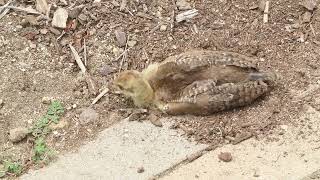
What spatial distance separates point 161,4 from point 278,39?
0.87 meters

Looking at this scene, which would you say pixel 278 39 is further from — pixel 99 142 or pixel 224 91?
pixel 99 142

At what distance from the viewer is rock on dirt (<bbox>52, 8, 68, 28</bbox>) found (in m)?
5.10

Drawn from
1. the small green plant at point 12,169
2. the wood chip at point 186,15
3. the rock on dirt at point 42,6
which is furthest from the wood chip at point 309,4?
the small green plant at point 12,169

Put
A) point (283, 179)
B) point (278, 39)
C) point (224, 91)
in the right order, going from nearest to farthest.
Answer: point (283, 179) < point (224, 91) < point (278, 39)

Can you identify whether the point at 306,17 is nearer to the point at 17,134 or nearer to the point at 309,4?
the point at 309,4

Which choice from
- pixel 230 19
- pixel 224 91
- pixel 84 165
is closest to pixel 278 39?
pixel 230 19

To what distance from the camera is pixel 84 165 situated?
14.7ft

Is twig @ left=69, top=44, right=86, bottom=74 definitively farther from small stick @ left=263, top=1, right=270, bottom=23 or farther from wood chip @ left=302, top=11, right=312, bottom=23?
wood chip @ left=302, top=11, right=312, bottom=23

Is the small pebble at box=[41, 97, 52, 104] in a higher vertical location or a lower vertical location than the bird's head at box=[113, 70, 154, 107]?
lower

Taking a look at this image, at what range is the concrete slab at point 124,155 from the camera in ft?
14.5

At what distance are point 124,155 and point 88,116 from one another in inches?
16.3

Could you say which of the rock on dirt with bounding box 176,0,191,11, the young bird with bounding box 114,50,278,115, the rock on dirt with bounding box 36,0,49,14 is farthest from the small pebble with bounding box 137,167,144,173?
the rock on dirt with bounding box 36,0,49,14

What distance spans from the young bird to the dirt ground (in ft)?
0.31

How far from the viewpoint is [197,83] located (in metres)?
4.64
